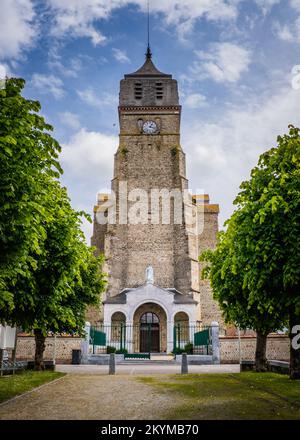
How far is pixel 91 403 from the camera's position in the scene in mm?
8281

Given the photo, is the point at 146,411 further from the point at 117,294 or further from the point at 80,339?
the point at 117,294

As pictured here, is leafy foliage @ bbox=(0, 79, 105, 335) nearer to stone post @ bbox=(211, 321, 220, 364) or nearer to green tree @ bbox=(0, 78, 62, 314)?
green tree @ bbox=(0, 78, 62, 314)

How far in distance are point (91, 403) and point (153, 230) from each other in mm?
27617

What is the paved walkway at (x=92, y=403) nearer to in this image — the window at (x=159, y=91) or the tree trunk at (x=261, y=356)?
the tree trunk at (x=261, y=356)

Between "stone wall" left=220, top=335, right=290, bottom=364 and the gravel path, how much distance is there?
13.8 metres

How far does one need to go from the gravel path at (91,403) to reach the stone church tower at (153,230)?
802 inches

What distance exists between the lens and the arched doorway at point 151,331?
105 ft

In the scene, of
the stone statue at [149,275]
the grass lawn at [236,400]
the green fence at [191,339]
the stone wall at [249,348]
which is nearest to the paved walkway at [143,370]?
the stone wall at [249,348]

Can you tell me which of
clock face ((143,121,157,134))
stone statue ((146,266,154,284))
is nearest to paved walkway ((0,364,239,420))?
stone statue ((146,266,154,284))

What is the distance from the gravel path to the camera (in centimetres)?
695

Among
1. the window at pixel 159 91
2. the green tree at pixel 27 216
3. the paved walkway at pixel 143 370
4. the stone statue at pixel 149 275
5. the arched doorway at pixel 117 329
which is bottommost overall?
the paved walkway at pixel 143 370

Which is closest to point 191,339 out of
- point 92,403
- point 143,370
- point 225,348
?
point 225,348

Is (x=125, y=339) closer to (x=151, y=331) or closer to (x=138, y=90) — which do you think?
(x=151, y=331)

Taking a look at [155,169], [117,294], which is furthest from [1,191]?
[155,169]
